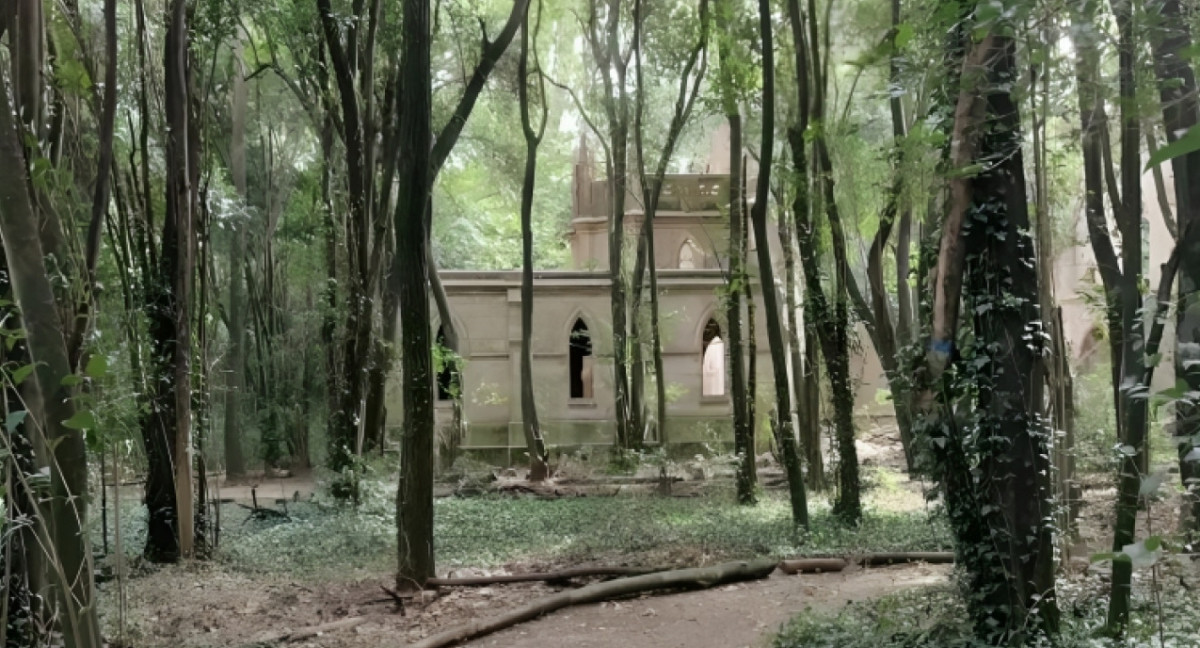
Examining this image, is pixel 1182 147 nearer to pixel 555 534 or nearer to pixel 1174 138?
pixel 1174 138

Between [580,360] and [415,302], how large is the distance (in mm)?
14906

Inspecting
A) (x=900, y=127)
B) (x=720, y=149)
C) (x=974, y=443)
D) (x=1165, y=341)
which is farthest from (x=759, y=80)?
(x=720, y=149)

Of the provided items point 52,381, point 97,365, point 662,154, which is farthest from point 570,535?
point 97,365

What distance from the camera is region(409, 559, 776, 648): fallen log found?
648 centimetres

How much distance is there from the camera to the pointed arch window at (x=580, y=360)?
829 inches

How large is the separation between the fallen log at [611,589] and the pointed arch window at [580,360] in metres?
12.7

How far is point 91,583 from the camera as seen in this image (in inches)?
99.1

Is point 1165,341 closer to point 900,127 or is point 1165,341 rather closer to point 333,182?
point 900,127

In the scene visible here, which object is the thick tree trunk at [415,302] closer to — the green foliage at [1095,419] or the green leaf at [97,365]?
the green leaf at [97,365]

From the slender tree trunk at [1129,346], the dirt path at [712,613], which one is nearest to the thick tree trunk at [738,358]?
the dirt path at [712,613]

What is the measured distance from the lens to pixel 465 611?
7.27 metres

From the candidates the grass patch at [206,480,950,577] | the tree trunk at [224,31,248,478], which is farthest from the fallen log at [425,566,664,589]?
the tree trunk at [224,31,248,478]

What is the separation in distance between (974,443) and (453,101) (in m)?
14.3

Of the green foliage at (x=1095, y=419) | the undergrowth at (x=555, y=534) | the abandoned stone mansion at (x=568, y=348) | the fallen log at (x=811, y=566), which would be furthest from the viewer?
the abandoned stone mansion at (x=568, y=348)
